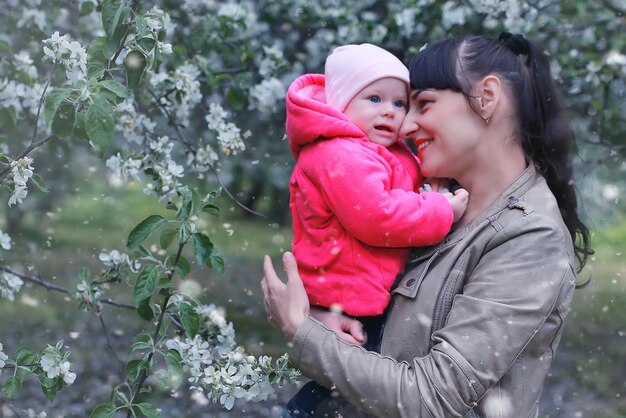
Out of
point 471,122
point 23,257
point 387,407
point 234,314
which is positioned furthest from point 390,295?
point 23,257

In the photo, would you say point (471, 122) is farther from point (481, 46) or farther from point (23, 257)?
point (23, 257)

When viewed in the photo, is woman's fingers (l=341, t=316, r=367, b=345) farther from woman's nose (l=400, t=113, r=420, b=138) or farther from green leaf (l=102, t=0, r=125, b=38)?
green leaf (l=102, t=0, r=125, b=38)

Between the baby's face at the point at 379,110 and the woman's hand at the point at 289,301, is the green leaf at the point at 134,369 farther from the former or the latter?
the baby's face at the point at 379,110

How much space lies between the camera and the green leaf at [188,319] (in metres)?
2.33

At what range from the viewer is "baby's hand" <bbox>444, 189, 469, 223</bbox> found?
2033mm

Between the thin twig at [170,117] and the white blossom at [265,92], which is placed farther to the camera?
the white blossom at [265,92]

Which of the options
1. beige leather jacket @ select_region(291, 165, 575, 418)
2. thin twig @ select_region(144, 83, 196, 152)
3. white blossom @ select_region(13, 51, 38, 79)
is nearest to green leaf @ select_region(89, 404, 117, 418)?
beige leather jacket @ select_region(291, 165, 575, 418)

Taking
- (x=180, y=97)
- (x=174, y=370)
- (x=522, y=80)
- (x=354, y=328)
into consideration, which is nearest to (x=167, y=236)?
(x=174, y=370)

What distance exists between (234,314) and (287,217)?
2.33 meters

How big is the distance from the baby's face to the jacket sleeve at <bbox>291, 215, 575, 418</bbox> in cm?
36

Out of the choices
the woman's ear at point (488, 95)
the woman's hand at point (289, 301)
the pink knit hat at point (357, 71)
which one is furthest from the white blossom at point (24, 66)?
the woman's ear at point (488, 95)

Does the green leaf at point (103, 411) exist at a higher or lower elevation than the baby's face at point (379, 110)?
lower

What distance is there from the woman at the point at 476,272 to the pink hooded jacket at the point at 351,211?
53 millimetres

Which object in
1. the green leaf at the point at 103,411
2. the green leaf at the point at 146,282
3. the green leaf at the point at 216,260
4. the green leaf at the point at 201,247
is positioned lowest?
the green leaf at the point at 103,411
